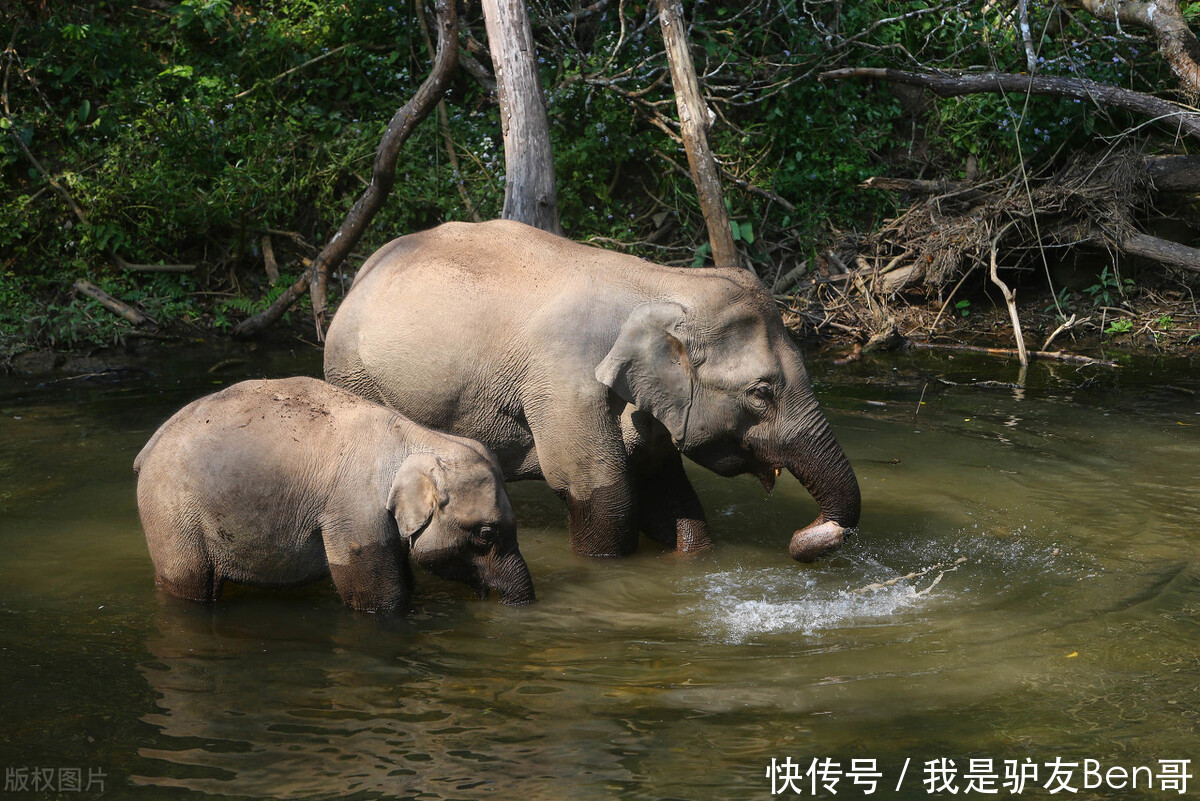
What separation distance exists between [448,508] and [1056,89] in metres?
9.68

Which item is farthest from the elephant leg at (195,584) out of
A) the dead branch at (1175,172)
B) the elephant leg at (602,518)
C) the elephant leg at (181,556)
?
the dead branch at (1175,172)

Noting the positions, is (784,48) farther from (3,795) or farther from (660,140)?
(3,795)

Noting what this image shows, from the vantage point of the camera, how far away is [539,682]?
17.3 ft

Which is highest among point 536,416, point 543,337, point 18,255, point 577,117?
point 577,117


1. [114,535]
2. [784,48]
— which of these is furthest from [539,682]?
[784,48]

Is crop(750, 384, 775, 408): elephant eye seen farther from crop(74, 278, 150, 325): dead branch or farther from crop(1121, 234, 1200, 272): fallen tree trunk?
crop(74, 278, 150, 325): dead branch

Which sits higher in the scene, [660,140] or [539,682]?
[660,140]

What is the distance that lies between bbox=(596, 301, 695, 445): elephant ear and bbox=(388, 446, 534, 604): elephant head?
36.4 inches

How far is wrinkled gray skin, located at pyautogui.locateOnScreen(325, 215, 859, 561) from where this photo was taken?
254 inches

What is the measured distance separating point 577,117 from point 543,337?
28.6ft

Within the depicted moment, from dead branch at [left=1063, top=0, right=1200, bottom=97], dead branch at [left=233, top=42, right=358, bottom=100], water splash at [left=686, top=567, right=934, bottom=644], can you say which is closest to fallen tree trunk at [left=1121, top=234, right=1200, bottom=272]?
dead branch at [left=1063, top=0, right=1200, bottom=97]

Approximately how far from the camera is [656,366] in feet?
21.1

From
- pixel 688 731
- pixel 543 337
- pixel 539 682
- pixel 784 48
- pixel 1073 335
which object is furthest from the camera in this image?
pixel 784 48

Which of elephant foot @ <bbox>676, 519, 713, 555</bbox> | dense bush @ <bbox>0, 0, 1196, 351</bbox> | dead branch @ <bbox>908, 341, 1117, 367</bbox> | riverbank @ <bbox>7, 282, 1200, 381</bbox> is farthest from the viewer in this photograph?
dense bush @ <bbox>0, 0, 1196, 351</bbox>
